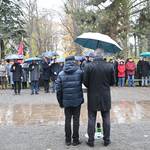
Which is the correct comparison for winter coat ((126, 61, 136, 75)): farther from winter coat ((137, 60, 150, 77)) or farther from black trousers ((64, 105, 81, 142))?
black trousers ((64, 105, 81, 142))

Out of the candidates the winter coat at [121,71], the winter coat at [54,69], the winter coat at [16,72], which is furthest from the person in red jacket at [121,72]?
the winter coat at [16,72]

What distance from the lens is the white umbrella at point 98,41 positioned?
9.61 meters

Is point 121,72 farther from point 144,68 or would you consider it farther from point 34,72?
point 34,72

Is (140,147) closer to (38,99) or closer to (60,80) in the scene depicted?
(60,80)

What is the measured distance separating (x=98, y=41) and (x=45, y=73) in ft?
39.2

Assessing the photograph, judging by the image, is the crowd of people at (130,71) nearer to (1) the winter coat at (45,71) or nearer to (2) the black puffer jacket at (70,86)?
(1) the winter coat at (45,71)

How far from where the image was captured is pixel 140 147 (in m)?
8.95

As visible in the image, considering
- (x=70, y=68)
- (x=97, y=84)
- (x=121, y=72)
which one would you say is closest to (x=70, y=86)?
(x=70, y=68)

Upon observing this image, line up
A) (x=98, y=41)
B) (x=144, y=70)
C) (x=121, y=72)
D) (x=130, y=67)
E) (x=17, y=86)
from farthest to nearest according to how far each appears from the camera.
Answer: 1. (x=144, y=70)
2. (x=130, y=67)
3. (x=121, y=72)
4. (x=17, y=86)
5. (x=98, y=41)

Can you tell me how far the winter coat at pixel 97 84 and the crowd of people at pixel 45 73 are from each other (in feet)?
36.8

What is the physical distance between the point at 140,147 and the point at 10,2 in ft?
93.3

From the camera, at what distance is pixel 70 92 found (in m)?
9.32

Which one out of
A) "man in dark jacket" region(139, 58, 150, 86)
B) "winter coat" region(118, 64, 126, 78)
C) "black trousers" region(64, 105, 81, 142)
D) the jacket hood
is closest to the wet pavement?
"black trousers" region(64, 105, 81, 142)

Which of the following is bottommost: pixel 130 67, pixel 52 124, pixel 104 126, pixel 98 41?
pixel 52 124
